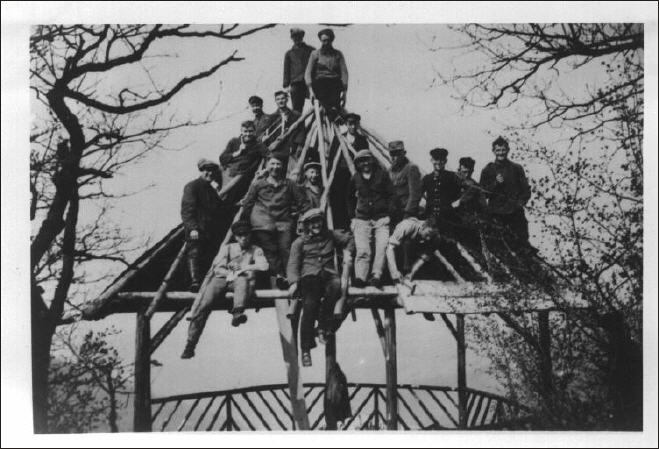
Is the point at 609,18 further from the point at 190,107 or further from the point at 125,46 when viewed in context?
the point at 125,46

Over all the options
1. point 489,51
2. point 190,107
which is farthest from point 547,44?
point 190,107

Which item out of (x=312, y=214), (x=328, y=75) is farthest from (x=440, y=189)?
(x=328, y=75)

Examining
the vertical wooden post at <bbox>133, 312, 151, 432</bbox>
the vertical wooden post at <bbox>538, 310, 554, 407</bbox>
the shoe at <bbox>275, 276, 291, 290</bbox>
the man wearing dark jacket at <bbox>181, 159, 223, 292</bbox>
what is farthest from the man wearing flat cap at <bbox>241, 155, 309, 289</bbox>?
the vertical wooden post at <bbox>538, 310, 554, 407</bbox>

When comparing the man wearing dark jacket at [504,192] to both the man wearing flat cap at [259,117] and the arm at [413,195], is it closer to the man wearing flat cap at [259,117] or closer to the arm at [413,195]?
the arm at [413,195]

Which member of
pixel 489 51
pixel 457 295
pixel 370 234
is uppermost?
pixel 489 51

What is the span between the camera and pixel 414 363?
28.9 ft

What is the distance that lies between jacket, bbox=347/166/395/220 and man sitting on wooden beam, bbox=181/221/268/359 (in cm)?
112

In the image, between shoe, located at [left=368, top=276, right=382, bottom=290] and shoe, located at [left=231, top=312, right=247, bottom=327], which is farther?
shoe, located at [left=368, top=276, right=382, bottom=290]

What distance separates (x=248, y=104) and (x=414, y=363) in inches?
128

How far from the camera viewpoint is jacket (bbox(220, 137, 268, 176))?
8836 mm

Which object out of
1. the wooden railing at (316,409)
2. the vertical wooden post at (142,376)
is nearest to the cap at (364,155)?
the wooden railing at (316,409)

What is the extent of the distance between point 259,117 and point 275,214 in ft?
3.54

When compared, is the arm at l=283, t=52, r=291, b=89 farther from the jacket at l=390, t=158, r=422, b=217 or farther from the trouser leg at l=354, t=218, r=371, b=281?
the trouser leg at l=354, t=218, r=371, b=281

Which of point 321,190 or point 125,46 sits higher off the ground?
point 125,46
